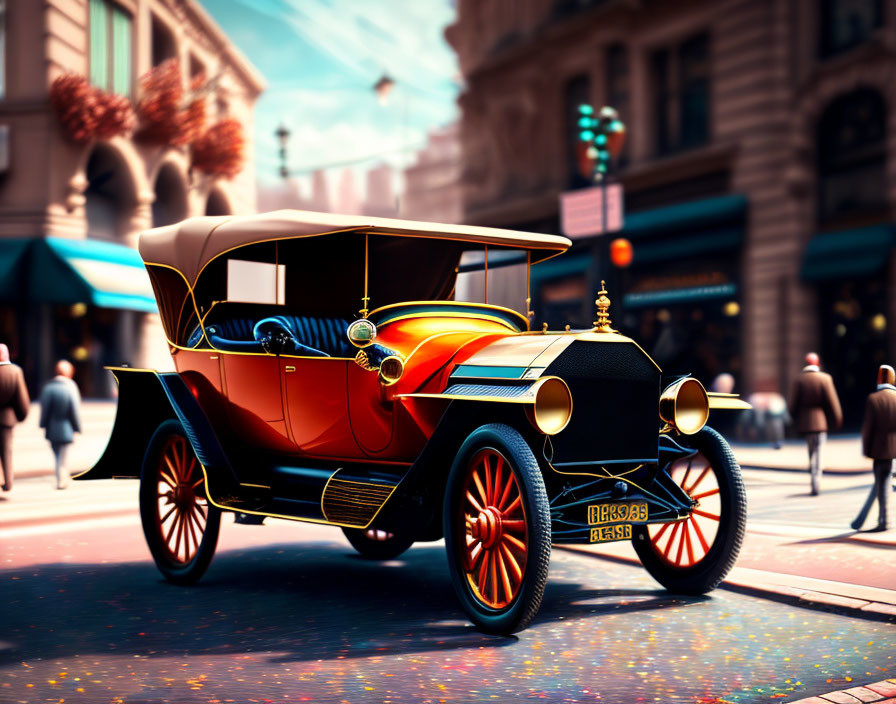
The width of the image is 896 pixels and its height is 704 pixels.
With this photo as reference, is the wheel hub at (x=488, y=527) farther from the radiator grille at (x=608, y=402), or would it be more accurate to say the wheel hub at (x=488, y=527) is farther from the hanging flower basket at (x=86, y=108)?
the hanging flower basket at (x=86, y=108)

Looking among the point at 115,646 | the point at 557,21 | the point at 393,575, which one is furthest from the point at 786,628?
the point at 557,21

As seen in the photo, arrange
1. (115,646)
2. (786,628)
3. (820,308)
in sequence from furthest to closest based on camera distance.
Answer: (820,308) → (786,628) → (115,646)

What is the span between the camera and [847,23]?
830 inches

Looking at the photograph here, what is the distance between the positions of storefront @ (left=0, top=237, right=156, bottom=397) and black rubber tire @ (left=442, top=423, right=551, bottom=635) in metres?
17.3

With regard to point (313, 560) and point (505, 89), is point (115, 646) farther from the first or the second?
point (505, 89)

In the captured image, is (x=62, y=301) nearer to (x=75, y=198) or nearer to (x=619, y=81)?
(x=75, y=198)

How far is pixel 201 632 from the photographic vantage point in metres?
6.03

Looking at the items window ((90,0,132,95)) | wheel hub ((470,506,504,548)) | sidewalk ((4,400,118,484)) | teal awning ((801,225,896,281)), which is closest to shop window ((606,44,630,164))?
teal awning ((801,225,896,281))

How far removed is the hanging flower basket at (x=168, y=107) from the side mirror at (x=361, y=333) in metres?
19.6

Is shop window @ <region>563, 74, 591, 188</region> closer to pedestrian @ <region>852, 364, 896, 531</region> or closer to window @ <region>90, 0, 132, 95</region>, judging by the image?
window @ <region>90, 0, 132, 95</region>

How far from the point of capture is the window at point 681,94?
24734 mm

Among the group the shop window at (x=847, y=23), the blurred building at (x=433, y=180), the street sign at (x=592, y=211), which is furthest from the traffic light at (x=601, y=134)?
the blurred building at (x=433, y=180)

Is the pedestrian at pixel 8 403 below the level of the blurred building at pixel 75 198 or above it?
below

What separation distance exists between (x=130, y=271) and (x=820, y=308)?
14323 mm
